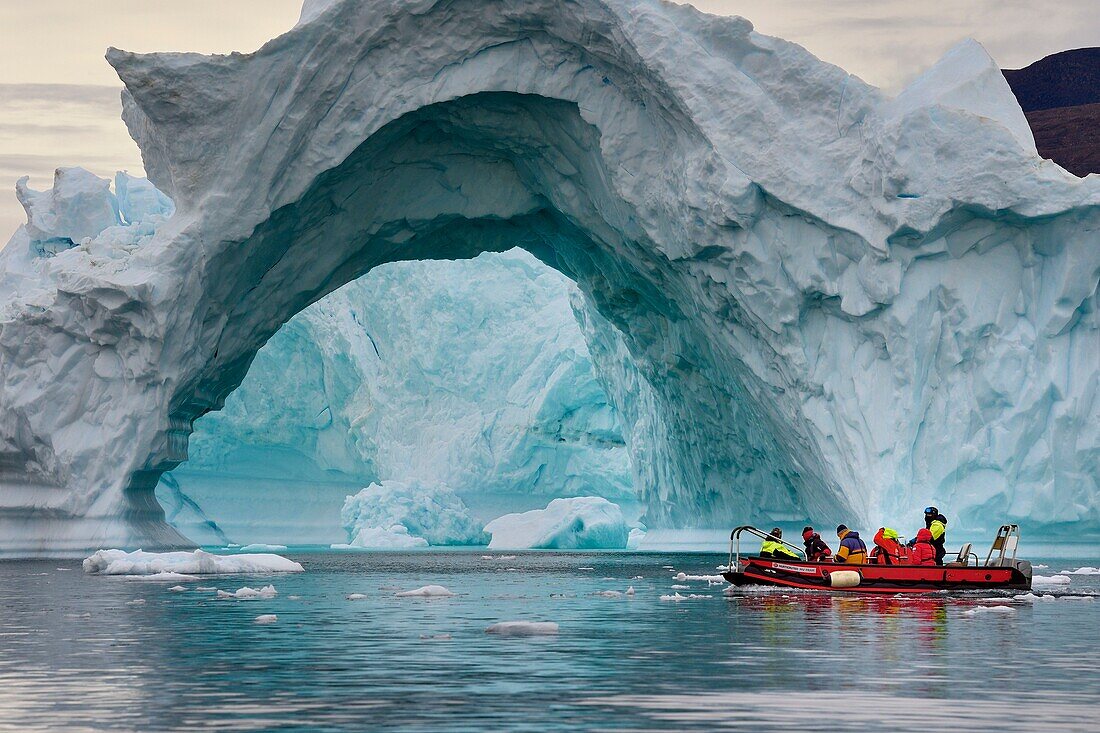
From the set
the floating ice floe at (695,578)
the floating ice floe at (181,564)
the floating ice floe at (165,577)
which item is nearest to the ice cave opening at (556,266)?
the floating ice floe at (695,578)

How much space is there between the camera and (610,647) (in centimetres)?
1173

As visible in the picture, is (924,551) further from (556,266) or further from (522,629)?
(556,266)

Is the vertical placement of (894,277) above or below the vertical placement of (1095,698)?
above

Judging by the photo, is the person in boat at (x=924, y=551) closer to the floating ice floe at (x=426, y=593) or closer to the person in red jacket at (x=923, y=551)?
the person in red jacket at (x=923, y=551)

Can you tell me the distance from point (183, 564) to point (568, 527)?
21705mm

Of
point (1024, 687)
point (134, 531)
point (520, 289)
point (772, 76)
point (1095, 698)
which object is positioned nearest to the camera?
point (1095, 698)

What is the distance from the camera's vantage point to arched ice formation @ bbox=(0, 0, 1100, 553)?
2634 centimetres

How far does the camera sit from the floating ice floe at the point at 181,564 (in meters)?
25.4

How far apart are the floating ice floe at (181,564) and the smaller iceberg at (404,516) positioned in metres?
20.8

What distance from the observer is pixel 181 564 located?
25.8 m

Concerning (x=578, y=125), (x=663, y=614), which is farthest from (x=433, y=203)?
(x=663, y=614)

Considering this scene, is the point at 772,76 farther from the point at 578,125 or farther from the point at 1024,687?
the point at 1024,687

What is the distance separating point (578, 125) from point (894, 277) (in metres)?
7.53

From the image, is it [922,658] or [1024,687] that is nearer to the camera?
[1024,687]
